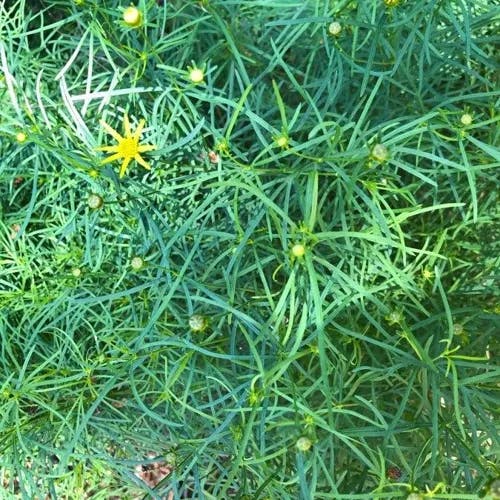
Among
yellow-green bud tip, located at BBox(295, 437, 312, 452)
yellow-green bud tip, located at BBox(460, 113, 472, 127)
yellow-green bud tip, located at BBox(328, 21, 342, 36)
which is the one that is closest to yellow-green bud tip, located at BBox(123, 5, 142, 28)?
yellow-green bud tip, located at BBox(328, 21, 342, 36)

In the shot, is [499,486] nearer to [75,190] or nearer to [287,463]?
[287,463]

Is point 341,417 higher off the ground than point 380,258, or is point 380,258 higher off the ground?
point 380,258

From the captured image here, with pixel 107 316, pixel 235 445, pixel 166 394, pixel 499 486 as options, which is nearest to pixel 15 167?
pixel 107 316

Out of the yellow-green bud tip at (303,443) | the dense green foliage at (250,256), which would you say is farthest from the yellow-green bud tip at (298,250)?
the yellow-green bud tip at (303,443)

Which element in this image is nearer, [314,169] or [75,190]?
[314,169]

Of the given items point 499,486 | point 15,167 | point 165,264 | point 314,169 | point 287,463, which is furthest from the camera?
point 15,167

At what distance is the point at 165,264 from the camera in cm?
86

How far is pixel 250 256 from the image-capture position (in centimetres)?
92

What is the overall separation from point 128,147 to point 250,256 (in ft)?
0.82

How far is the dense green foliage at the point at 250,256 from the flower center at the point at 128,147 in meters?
0.06

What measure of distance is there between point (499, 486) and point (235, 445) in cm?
37

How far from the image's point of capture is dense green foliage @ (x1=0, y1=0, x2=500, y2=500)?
82 centimetres

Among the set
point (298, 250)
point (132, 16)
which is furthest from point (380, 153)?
point (132, 16)

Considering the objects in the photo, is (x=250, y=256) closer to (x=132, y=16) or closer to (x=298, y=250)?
(x=298, y=250)
